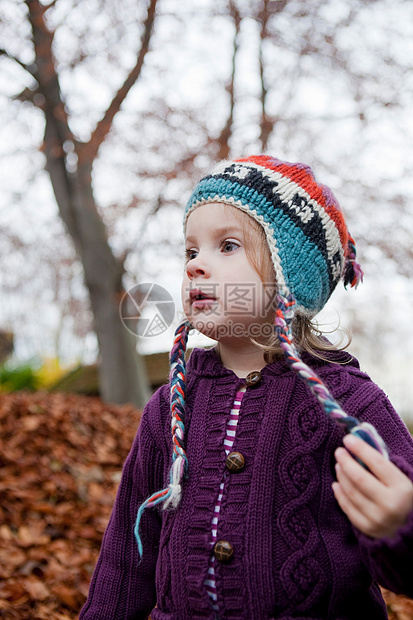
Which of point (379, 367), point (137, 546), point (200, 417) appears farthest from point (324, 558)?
point (379, 367)

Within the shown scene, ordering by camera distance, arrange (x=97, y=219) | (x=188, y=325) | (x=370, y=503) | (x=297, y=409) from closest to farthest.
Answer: (x=370, y=503) → (x=297, y=409) → (x=188, y=325) → (x=97, y=219)

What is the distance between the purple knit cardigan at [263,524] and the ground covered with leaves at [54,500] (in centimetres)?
105

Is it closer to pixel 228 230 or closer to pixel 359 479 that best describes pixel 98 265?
pixel 228 230

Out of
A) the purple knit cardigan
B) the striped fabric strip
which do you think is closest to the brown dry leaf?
the purple knit cardigan

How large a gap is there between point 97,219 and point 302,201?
21.3ft

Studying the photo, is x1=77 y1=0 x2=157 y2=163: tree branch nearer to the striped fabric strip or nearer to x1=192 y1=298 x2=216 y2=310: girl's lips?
x1=192 y1=298 x2=216 y2=310: girl's lips

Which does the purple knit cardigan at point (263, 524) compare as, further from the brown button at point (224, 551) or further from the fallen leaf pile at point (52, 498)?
the fallen leaf pile at point (52, 498)

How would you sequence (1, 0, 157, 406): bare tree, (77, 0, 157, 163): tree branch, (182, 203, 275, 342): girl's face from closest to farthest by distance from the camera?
1. (182, 203, 275, 342): girl's face
2. (77, 0, 157, 163): tree branch
3. (1, 0, 157, 406): bare tree

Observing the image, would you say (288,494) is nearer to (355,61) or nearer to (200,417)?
(200,417)

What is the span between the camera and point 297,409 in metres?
1.66

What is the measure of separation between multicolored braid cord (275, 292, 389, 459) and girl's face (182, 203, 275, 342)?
10 cm

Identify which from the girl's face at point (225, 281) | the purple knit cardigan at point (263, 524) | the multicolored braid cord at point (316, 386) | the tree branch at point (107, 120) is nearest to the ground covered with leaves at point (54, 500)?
the purple knit cardigan at point (263, 524)

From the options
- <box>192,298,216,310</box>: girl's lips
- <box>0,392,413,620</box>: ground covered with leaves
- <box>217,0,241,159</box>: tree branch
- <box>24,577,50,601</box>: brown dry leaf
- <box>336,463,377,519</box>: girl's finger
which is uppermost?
<box>217,0,241,159</box>: tree branch

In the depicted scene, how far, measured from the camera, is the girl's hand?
128cm
